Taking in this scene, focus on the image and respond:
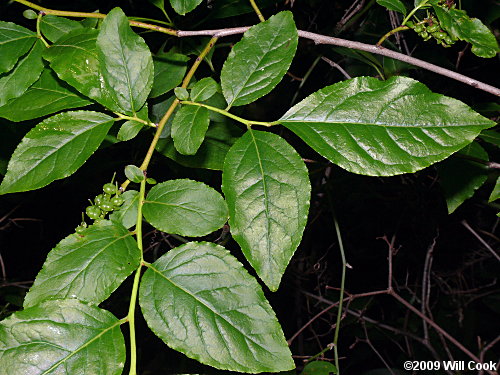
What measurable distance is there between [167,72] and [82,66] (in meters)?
0.40

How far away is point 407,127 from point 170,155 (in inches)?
22.4

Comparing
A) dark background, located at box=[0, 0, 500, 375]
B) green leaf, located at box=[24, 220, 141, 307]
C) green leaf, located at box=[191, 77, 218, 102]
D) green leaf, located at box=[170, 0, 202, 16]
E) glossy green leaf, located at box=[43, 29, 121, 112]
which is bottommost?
dark background, located at box=[0, 0, 500, 375]

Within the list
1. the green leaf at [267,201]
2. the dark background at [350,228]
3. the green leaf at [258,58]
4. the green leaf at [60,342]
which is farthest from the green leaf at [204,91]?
the dark background at [350,228]

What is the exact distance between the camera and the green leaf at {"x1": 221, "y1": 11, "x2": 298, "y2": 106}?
0.75 metres

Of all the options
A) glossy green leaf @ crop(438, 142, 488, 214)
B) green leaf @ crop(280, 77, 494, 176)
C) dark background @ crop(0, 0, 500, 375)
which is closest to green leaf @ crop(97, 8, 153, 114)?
green leaf @ crop(280, 77, 494, 176)

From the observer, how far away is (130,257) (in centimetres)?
68

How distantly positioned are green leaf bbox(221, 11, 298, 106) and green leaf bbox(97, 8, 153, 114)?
4.9 inches

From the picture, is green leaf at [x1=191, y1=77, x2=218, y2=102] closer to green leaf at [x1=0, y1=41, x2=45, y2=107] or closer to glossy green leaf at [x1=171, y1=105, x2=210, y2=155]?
glossy green leaf at [x1=171, y1=105, x2=210, y2=155]

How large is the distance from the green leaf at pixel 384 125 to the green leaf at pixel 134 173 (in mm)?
231

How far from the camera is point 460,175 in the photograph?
1320mm

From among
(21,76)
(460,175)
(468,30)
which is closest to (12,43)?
(21,76)

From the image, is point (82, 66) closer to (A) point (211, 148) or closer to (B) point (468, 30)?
(A) point (211, 148)

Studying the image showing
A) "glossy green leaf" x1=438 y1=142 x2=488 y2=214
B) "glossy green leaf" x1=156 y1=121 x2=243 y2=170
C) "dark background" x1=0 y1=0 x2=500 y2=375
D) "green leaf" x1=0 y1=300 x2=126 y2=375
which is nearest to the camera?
"green leaf" x1=0 y1=300 x2=126 y2=375

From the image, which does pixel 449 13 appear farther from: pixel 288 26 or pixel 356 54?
pixel 356 54
